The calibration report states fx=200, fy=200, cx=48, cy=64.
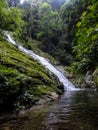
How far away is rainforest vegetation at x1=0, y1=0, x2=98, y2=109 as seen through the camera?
6184 millimetres

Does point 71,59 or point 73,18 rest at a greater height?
point 73,18

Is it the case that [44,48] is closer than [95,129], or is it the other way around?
[95,129]

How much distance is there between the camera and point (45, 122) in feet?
16.7

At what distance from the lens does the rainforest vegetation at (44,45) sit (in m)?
6.18

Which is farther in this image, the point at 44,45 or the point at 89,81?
the point at 44,45

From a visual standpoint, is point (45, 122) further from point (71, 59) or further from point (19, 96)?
point (71, 59)

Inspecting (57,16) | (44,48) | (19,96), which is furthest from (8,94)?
(57,16)

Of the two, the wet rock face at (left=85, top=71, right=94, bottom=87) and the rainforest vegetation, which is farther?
the wet rock face at (left=85, top=71, right=94, bottom=87)

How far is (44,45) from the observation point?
122 feet

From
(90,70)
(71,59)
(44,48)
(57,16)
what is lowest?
(90,70)

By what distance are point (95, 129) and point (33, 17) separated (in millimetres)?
43749

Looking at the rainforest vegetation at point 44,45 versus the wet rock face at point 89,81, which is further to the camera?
the wet rock face at point 89,81

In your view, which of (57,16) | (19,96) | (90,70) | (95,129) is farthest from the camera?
(57,16)

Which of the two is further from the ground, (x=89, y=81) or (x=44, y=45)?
(x=44, y=45)
